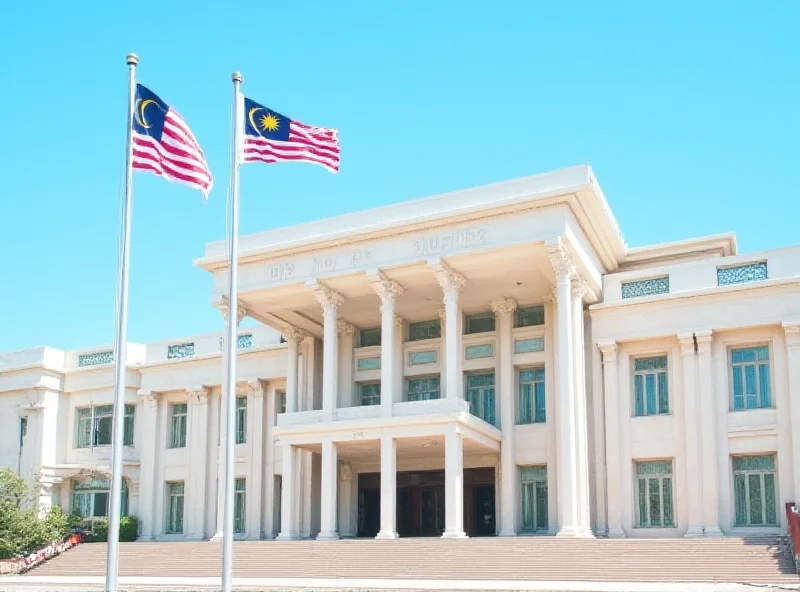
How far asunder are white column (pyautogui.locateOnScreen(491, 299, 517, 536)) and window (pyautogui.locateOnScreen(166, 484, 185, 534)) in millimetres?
14090

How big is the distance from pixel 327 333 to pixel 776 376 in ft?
44.1

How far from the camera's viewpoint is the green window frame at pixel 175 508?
132 ft

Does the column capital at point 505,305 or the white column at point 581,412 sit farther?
the column capital at point 505,305

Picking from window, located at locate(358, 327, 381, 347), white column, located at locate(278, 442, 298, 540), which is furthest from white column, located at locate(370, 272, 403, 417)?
window, located at locate(358, 327, 381, 347)

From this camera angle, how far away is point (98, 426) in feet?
139

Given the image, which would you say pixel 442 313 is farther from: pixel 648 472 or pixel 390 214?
pixel 648 472

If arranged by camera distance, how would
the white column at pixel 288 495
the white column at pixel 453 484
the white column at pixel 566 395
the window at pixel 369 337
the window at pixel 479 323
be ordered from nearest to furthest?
the white column at pixel 566 395 → the white column at pixel 453 484 → the white column at pixel 288 495 → the window at pixel 479 323 → the window at pixel 369 337

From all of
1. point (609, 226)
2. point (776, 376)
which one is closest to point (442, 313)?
point (609, 226)

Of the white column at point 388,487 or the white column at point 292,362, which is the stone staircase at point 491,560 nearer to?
the white column at point 388,487

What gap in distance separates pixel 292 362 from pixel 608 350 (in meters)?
11.2

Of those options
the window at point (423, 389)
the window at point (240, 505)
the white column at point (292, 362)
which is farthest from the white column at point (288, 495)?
the window at point (240, 505)

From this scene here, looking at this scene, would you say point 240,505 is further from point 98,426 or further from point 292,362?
point 98,426

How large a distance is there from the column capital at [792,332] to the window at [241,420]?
64.9ft

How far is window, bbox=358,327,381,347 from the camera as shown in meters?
36.9
